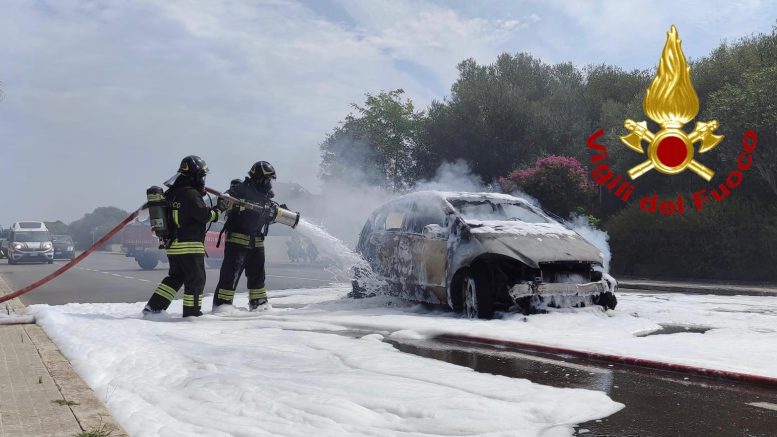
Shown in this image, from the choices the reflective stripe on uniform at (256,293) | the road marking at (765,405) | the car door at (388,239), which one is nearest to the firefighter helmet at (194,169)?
the reflective stripe on uniform at (256,293)

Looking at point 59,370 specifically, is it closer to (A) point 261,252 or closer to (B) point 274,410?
(B) point 274,410

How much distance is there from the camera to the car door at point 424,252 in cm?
917

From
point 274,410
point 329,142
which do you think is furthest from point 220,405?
point 329,142

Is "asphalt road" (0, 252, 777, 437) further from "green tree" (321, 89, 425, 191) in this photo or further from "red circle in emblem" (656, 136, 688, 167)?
"green tree" (321, 89, 425, 191)

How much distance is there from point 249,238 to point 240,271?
45cm

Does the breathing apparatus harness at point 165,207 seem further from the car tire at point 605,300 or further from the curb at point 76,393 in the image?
the car tire at point 605,300

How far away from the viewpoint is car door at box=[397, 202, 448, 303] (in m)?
9.17

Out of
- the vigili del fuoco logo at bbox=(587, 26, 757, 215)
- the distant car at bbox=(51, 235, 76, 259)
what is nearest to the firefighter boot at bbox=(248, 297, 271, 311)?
the vigili del fuoco logo at bbox=(587, 26, 757, 215)

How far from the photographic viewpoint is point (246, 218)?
31.9 feet

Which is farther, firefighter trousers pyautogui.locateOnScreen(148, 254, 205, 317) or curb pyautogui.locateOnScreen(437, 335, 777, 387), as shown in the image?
firefighter trousers pyautogui.locateOnScreen(148, 254, 205, 317)

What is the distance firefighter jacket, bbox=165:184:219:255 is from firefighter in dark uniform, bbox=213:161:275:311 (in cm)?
69

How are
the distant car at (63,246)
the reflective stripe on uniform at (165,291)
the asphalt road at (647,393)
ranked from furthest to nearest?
the distant car at (63,246)
the reflective stripe on uniform at (165,291)
the asphalt road at (647,393)

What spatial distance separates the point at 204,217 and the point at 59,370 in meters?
3.99

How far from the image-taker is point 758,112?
2055 cm
